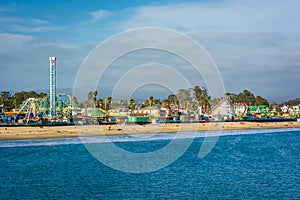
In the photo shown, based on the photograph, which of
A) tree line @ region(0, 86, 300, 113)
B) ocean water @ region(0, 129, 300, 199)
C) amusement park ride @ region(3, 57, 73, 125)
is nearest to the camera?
ocean water @ region(0, 129, 300, 199)

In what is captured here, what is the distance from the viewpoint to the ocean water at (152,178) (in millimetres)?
27328

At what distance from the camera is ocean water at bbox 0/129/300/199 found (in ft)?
89.7

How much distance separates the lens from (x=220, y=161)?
44.8m

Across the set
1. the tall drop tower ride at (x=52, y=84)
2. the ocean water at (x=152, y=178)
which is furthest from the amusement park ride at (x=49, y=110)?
the ocean water at (x=152, y=178)

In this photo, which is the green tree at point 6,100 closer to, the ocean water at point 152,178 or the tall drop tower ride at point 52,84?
the tall drop tower ride at point 52,84

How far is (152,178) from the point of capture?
109ft

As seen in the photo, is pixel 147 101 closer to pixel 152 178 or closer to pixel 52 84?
pixel 52 84

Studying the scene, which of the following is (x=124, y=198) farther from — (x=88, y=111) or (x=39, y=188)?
(x=88, y=111)

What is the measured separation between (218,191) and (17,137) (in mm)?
43934

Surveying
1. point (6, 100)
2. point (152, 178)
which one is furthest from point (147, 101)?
point (152, 178)

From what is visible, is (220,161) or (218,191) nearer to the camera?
(218,191)

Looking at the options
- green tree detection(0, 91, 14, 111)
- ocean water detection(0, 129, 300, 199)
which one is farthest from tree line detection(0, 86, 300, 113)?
ocean water detection(0, 129, 300, 199)

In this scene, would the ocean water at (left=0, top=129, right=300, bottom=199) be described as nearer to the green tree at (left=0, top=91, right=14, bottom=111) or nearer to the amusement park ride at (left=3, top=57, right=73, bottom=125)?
the amusement park ride at (left=3, top=57, right=73, bottom=125)

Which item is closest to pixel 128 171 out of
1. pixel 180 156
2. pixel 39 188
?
pixel 39 188
